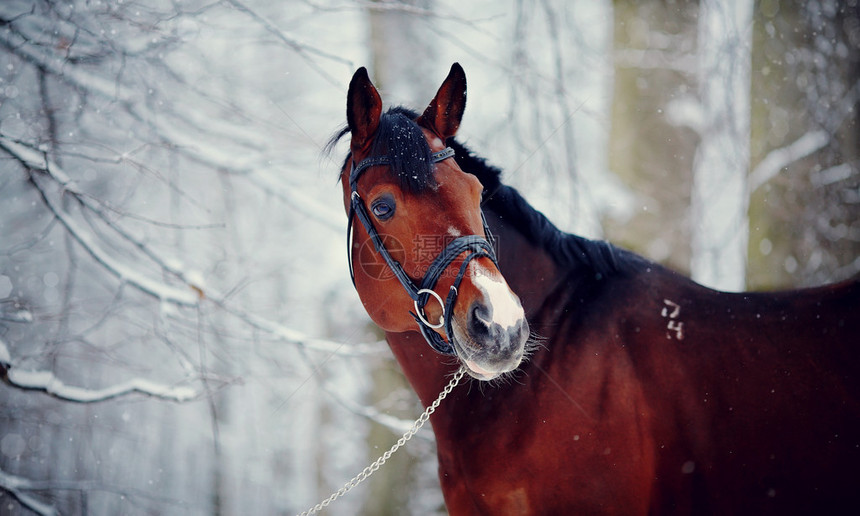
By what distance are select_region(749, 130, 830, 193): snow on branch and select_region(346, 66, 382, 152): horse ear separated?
4.79 metres

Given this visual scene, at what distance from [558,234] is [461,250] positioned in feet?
2.43

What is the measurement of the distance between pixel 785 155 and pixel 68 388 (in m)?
6.88

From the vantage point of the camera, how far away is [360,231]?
2.27 meters

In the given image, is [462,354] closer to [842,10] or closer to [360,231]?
[360,231]

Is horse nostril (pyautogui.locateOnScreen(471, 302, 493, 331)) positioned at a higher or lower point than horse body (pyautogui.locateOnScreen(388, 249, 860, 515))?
higher

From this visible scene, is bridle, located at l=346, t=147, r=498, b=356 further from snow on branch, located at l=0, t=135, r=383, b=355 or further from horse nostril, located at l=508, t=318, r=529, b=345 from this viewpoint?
snow on branch, located at l=0, t=135, r=383, b=355

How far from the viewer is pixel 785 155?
5551mm

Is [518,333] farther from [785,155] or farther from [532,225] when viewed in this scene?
[785,155]

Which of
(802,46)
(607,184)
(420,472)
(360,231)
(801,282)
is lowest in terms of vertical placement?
(420,472)

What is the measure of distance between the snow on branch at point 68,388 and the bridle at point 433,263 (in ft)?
5.77

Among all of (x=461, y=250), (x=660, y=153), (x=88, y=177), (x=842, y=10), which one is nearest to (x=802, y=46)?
(x=842, y=10)

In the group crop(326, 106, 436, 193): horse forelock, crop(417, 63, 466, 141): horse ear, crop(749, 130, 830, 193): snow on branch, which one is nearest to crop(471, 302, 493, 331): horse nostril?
crop(326, 106, 436, 193): horse forelock

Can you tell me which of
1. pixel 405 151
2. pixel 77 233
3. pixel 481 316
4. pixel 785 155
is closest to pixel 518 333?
pixel 481 316

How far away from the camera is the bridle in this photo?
6.10ft
